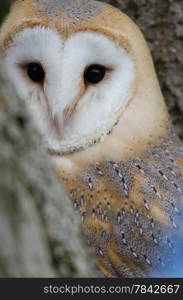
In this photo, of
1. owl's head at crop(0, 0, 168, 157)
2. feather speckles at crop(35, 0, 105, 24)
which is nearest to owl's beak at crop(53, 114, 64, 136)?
owl's head at crop(0, 0, 168, 157)

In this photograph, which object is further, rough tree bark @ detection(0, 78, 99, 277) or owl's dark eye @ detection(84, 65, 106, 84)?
owl's dark eye @ detection(84, 65, 106, 84)

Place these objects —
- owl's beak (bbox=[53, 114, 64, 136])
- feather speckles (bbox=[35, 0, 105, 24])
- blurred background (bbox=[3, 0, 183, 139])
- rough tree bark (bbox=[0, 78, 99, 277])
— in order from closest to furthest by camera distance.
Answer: rough tree bark (bbox=[0, 78, 99, 277]) < owl's beak (bbox=[53, 114, 64, 136]) < feather speckles (bbox=[35, 0, 105, 24]) < blurred background (bbox=[3, 0, 183, 139])

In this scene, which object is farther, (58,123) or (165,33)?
(165,33)

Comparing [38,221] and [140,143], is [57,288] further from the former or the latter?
[140,143]

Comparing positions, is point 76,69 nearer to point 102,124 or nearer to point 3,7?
point 102,124

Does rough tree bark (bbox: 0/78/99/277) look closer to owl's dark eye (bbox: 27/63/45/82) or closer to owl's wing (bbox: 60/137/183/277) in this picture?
owl's wing (bbox: 60/137/183/277)

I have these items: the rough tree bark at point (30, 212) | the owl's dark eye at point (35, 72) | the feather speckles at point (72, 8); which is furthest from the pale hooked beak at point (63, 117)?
the rough tree bark at point (30, 212)

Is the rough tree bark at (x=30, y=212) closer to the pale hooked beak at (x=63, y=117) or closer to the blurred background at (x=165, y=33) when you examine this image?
the pale hooked beak at (x=63, y=117)

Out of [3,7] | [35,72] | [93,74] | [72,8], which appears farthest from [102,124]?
[3,7]
